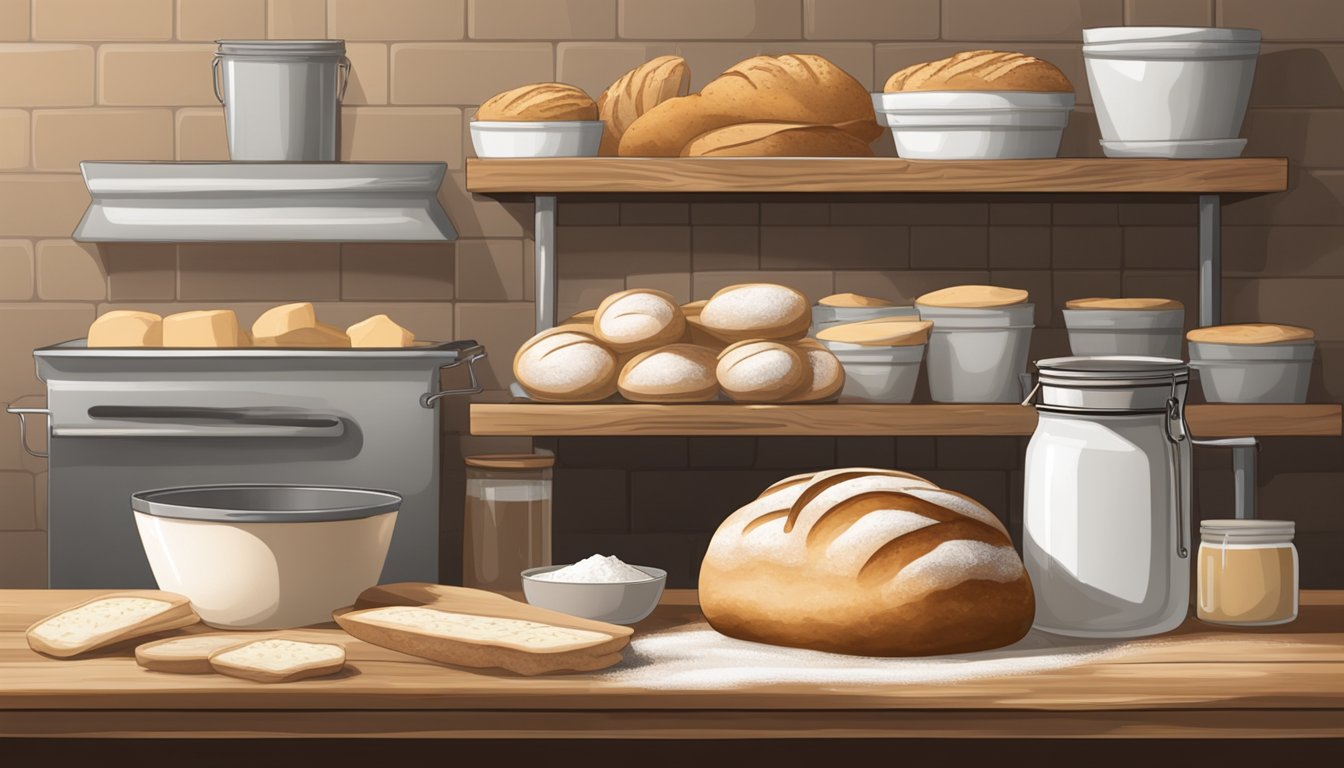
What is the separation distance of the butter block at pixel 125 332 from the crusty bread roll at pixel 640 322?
72cm

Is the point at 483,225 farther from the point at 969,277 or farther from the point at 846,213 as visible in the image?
the point at 969,277

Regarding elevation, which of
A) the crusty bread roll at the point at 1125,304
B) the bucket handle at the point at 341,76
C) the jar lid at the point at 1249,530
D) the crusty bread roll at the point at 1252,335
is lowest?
the jar lid at the point at 1249,530

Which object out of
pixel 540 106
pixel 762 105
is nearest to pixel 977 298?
pixel 762 105

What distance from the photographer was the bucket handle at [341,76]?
2.50 metres

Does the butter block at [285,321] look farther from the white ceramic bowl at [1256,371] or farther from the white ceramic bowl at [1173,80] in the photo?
the white ceramic bowl at [1256,371]

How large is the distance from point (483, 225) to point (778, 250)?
1.85ft

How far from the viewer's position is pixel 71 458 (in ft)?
7.32

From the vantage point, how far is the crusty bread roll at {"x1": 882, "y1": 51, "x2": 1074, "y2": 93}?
2123 millimetres

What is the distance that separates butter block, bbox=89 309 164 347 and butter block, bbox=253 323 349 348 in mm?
159

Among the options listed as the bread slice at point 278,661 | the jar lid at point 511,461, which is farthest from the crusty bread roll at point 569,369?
the bread slice at point 278,661

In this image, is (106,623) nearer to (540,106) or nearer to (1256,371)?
(540,106)

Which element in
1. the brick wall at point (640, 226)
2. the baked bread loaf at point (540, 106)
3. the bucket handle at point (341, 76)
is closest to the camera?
the baked bread loaf at point (540, 106)

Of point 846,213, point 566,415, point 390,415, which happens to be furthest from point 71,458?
point 846,213

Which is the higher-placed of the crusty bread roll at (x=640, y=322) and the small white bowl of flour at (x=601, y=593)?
the crusty bread roll at (x=640, y=322)
